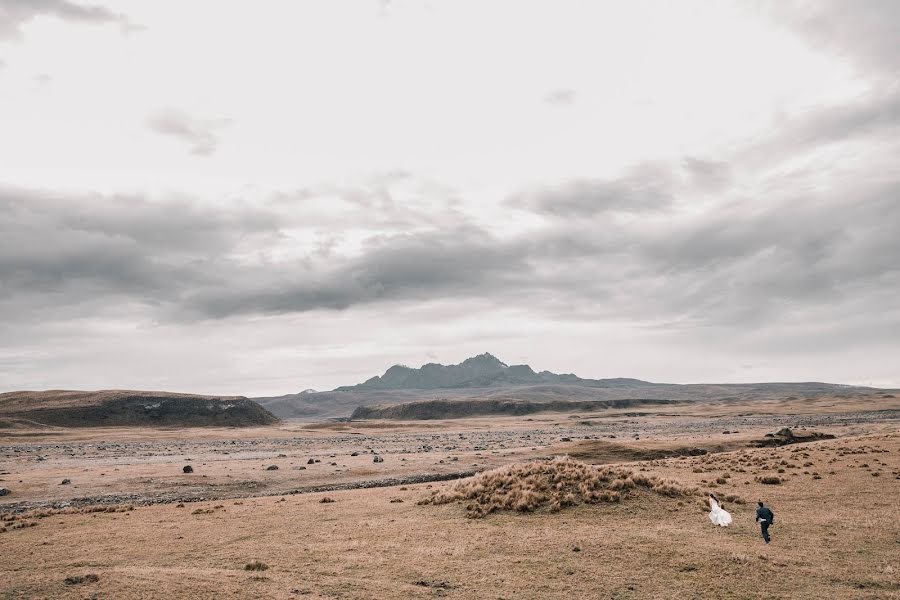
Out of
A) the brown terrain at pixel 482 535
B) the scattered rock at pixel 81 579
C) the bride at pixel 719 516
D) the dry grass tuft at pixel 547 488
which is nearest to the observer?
the brown terrain at pixel 482 535

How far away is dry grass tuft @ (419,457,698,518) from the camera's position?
1175 inches

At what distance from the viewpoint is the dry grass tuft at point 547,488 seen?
29844 mm

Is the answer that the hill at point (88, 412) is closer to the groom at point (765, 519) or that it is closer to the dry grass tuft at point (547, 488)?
the dry grass tuft at point (547, 488)

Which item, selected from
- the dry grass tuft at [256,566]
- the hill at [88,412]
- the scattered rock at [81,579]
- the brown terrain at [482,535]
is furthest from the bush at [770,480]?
the hill at [88,412]

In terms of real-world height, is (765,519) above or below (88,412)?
above

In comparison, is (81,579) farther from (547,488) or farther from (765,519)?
(765,519)

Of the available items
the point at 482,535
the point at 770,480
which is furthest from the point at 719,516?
the point at 770,480

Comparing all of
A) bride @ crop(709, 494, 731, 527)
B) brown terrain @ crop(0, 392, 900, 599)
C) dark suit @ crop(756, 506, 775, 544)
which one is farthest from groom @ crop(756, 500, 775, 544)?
bride @ crop(709, 494, 731, 527)

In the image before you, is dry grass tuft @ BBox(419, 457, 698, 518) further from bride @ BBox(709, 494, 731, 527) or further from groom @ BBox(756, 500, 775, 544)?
groom @ BBox(756, 500, 775, 544)

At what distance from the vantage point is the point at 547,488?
31672 millimetres

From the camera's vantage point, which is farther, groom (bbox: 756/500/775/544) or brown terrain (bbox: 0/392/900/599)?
groom (bbox: 756/500/775/544)

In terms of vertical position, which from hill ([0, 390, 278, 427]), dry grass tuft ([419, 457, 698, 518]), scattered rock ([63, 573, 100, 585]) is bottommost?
hill ([0, 390, 278, 427])

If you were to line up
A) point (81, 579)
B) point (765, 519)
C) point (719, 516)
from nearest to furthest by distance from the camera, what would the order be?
point (81, 579) → point (765, 519) → point (719, 516)

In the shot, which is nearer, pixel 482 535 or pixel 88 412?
pixel 482 535
